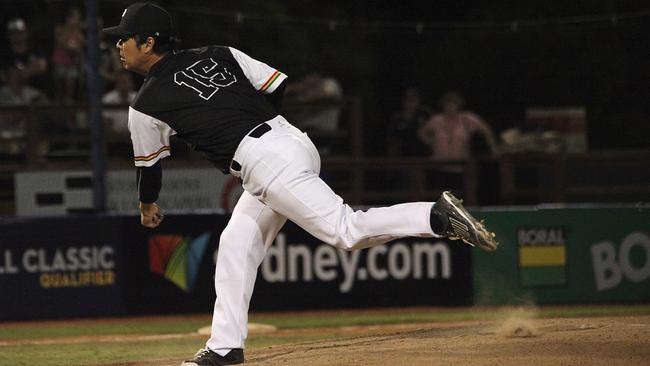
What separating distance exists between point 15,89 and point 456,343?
774cm

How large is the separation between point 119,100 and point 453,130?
3.93m

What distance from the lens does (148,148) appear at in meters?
6.50

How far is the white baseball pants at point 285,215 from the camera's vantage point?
633 cm

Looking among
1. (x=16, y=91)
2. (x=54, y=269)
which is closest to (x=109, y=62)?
(x=16, y=91)

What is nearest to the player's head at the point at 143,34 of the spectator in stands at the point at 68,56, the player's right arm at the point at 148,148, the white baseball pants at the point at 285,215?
the player's right arm at the point at 148,148

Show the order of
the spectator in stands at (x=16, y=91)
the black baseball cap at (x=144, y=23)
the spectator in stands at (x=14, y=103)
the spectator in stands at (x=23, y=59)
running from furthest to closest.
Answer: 1. the spectator in stands at (x=23, y=59)
2. the spectator in stands at (x=16, y=91)
3. the spectator in stands at (x=14, y=103)
4. the black baseball cap at (x=144, y=23)

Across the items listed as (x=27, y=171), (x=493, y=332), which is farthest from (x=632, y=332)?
(x=27, y=171)

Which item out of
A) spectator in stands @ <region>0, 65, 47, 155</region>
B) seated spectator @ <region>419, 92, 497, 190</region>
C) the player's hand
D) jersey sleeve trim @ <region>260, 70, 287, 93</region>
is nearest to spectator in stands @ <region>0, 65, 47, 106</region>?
spectator in stands @ <region>0, 65, 47, 155</region>

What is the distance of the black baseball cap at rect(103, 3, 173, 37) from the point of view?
6562mm

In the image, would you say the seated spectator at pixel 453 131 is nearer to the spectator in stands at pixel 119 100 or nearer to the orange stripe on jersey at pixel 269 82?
the spectator in stands at pixel 119 100

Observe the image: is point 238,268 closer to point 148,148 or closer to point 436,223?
point 148,148

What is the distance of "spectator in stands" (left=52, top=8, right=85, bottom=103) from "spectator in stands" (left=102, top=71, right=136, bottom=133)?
0.51m

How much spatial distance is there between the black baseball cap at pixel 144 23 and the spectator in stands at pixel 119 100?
6076 mm

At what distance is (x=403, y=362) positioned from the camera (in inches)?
257
